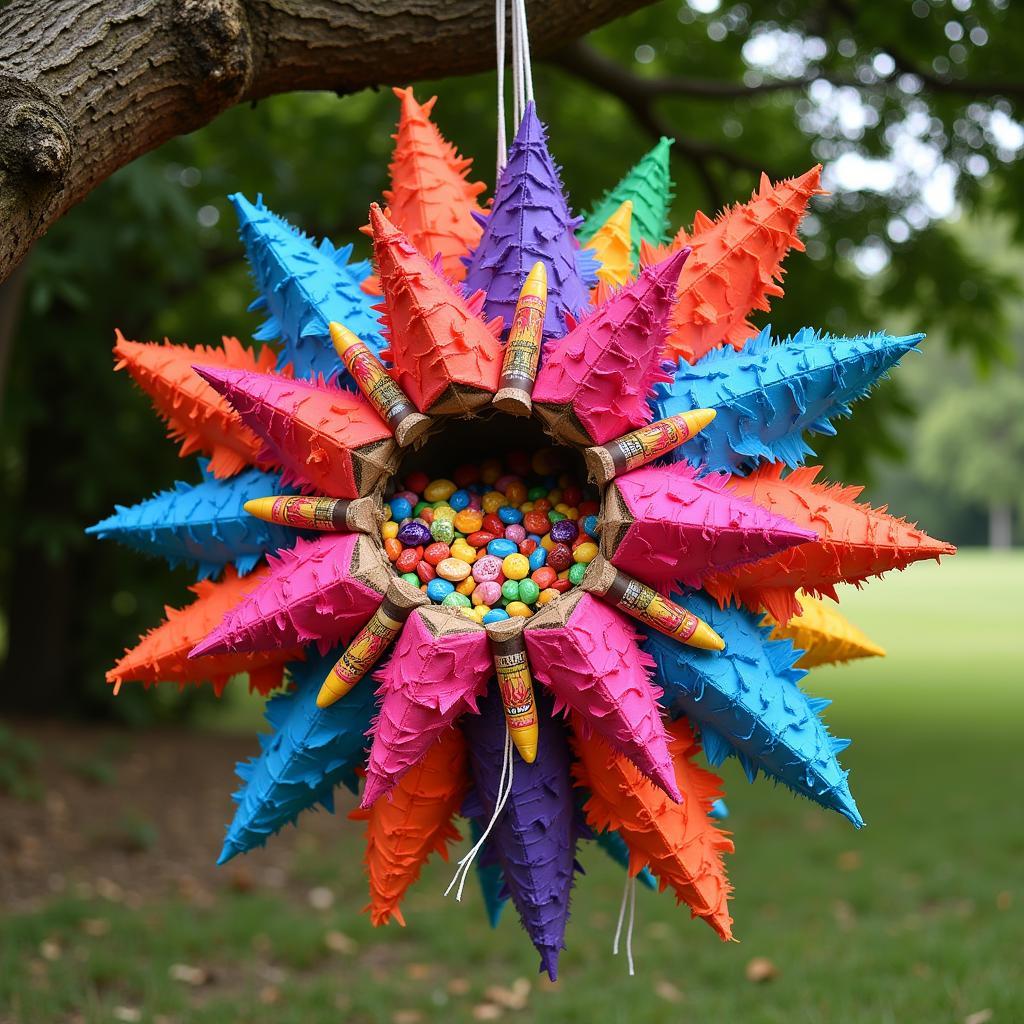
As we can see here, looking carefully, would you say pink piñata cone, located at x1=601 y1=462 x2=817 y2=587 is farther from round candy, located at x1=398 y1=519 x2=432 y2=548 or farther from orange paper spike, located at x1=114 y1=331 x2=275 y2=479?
orange paper spike, located at x1=114 y1=331 x2=275 y2=479

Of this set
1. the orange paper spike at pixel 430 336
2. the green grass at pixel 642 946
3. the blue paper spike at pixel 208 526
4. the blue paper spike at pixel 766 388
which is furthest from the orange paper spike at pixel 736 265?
the green grass at pixel 642 946

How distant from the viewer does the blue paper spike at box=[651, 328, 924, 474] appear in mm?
1610

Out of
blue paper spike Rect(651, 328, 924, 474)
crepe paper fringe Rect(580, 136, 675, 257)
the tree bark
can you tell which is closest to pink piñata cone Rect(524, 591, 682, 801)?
blue paper spike Rect(651, 328, 924, 474)

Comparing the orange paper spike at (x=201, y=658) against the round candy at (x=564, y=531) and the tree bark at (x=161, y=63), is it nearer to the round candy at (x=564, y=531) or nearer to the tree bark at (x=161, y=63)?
the round candy at (x=564, y=531)

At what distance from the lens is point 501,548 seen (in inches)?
62.3

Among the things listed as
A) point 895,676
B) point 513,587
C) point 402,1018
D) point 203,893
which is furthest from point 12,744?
point 895,676

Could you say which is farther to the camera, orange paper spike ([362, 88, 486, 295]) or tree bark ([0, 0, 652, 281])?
orange paper spike ([362, 88, 486, 295])

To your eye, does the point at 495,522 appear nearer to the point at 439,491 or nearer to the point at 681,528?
the point at 439,491

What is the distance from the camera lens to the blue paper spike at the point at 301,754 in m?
1.66

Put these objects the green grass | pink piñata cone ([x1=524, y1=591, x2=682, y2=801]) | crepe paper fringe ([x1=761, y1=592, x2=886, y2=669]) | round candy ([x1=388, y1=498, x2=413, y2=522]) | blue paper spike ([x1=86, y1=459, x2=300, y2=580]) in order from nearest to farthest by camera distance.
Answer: pink piñata cone ([x1=524, y1=591, x2=682, y2=801])
round candy ([x1=388, y1=498, x2=413, y2=522])
blue paper spike ([x1=86, y1=459, x2=300, y2=580])
crepe paper fringe ([x1=761, y1=592, x2=886, y2=669])
the green grass

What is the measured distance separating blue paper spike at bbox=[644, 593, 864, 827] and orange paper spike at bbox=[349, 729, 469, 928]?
336 millimetres

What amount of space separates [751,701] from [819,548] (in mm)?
228

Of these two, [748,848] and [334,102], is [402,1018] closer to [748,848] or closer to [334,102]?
[748,848]

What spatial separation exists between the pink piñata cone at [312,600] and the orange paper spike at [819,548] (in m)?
0.46
